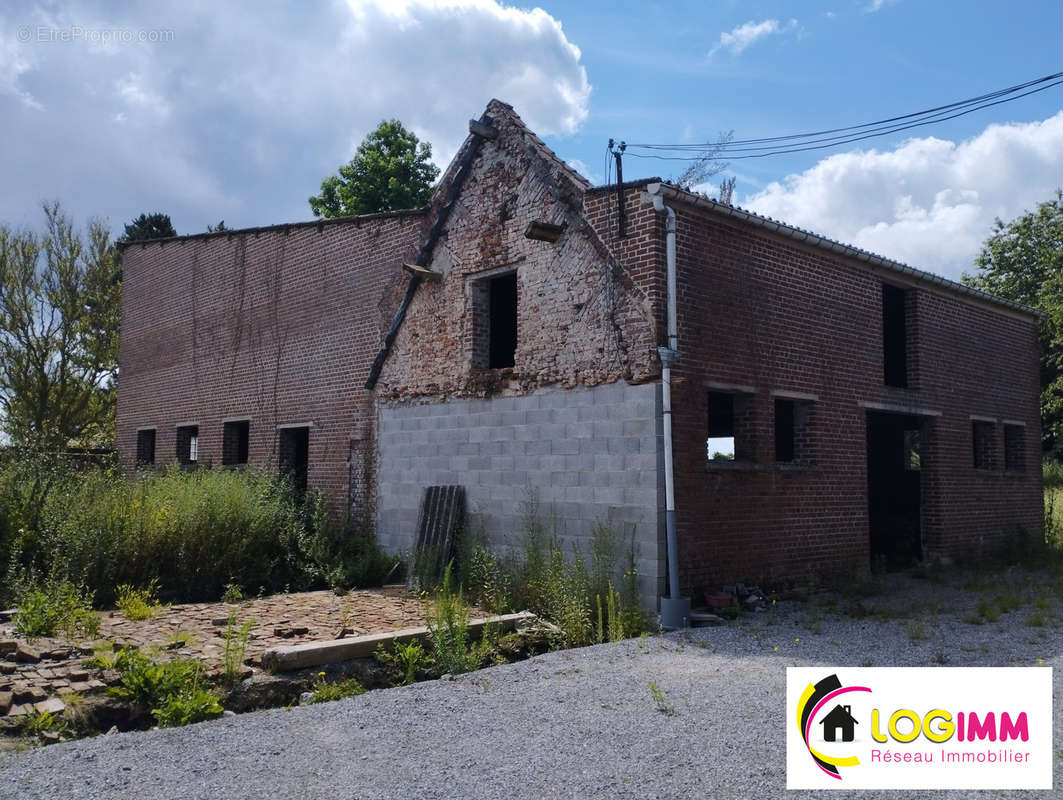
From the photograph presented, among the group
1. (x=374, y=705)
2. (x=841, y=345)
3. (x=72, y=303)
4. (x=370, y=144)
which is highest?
(x=370, y=144)

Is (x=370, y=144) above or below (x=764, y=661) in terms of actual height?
above

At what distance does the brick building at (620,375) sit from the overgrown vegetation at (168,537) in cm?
98

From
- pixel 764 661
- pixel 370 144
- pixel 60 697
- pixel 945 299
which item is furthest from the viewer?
pixel 370 144

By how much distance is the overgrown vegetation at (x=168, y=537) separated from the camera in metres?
10.2

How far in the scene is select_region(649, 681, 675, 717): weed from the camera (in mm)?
5699

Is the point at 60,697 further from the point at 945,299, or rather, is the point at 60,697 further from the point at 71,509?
the point at 945,299

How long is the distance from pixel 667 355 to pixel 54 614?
22.2 ft

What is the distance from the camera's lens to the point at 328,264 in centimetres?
1499

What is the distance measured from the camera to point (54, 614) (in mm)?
Result: 8039

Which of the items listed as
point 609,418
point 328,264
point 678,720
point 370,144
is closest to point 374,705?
point 678,720

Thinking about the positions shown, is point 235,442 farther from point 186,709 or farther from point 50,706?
point 186,709

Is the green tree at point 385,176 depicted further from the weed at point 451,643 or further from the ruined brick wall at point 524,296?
the weed at point 451,643

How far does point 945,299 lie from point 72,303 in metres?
26.0

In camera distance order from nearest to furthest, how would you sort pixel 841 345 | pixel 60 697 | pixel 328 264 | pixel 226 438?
1. pixel 60 697
2. pixel 841 345
3. pixel 328 264
4. pixel 226 438
